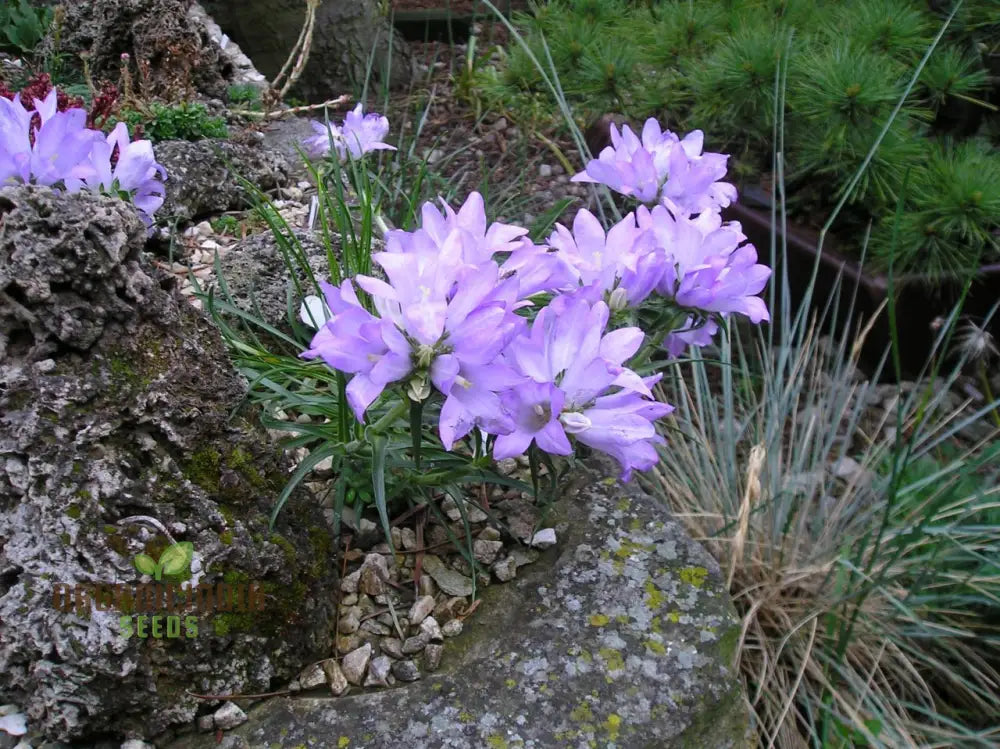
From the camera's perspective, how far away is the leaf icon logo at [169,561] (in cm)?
108

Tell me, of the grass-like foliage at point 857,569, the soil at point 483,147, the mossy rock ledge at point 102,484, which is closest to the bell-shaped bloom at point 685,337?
the grass-like foliage at point 857,569

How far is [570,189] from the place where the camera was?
332cm

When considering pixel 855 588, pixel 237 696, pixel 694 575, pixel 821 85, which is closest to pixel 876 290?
pixel 821 85

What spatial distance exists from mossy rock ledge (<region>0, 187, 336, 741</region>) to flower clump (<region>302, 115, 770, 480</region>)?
34 centimetres

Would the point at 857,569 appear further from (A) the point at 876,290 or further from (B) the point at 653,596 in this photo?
(A) the point at 876,290

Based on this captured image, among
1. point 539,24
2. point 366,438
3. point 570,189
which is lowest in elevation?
point 570,189

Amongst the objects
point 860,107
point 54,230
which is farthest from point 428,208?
point 860,107

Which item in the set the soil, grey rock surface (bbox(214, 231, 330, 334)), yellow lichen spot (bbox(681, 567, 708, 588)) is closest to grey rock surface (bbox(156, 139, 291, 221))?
grey rock surface (bbox(214, 231, 330, 334))

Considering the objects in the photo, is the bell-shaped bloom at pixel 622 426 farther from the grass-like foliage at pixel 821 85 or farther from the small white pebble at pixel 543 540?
the grass-like foliage at pixel 821 85

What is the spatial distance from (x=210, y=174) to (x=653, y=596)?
183cm

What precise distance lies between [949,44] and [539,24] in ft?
4.30

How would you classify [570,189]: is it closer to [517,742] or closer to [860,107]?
[860,107]

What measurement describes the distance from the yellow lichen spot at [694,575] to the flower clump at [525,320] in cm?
51

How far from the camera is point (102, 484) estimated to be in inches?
42.3
